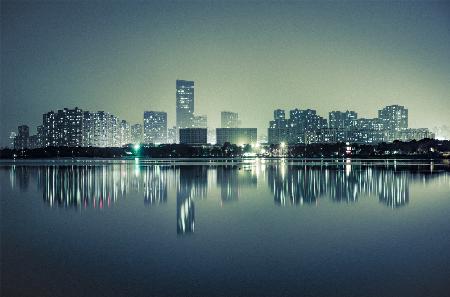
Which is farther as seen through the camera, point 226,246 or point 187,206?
point 187,206

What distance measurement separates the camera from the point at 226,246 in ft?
43.4

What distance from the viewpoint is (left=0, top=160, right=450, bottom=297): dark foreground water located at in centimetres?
957

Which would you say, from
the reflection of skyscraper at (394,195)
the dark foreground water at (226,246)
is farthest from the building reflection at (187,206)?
the reflection of skyscraper at (394,195)

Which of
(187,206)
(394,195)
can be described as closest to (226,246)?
(187,206)

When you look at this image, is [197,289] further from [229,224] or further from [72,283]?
[229,224]

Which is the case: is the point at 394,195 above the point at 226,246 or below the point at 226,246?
above

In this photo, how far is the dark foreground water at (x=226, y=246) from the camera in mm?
9570

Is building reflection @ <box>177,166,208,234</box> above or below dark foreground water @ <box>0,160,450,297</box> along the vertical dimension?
above

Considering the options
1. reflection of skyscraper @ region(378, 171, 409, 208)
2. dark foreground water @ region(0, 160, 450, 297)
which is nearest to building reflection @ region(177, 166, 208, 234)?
dark foreground water @ region(0, 160, 450, 297)

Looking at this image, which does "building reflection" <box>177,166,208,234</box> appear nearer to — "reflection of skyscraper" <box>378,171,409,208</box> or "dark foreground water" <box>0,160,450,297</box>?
"dark foreground water" <box>0,160,450,297</box>

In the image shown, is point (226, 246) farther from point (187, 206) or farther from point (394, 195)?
point (394, 195)

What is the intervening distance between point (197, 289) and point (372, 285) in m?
3.63

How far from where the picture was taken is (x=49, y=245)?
13.5 metres

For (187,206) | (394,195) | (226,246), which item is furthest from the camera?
(394,195)
